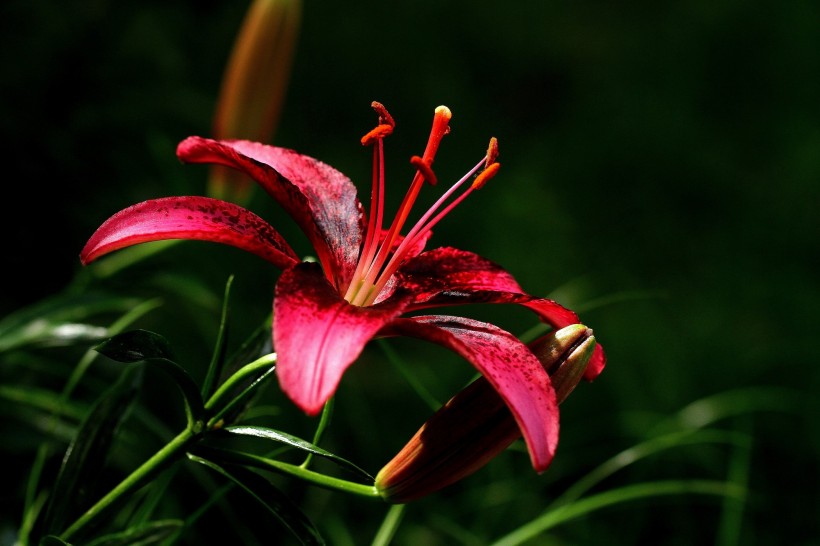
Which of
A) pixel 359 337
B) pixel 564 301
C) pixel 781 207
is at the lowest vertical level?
pixel 781 207

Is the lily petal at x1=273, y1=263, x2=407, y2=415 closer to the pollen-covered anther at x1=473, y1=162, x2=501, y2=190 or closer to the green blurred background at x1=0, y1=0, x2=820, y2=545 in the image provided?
Answer: the pollen-covered anther at x1=473, y1=162, x2=501, y2=190

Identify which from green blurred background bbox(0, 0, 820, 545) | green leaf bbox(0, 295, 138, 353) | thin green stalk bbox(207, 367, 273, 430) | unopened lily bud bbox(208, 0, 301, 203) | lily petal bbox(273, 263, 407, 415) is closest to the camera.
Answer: lily petal bbox(273, 263, 407, 415)

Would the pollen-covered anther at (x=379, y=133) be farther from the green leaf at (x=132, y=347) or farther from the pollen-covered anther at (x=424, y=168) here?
the green leaf at (x=132, y=347)

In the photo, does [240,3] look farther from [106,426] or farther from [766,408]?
[106,426]

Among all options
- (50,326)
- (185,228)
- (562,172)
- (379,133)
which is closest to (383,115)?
(379,133)

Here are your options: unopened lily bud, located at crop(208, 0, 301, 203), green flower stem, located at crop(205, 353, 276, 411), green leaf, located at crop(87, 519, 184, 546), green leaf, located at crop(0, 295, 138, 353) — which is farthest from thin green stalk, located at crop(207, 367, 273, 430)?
unopened lily bud, located at crop(208, 0, 301, 203)

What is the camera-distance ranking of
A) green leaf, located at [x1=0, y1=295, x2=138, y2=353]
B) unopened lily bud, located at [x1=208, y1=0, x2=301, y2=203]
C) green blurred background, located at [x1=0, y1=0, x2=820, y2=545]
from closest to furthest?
green leaf, located at [x1=0, y1=295, x2=138, y2=353] → unopened lily bud, located at [x1=208, y1=0, x2=301, y2=203] → green blurred background, located at [x1=0, y1=0, x2=820, y2=545]

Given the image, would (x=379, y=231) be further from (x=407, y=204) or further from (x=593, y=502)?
(x=593, y=502)

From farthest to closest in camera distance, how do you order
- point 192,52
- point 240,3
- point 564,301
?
point 240,3 → point 192,52 → point 564,301

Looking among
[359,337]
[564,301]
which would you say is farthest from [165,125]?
[359,337]
